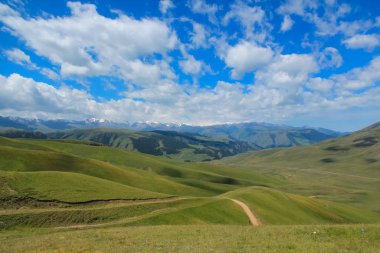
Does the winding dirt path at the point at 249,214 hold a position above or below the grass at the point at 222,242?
below

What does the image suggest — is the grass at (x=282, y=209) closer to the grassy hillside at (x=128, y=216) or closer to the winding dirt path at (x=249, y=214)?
the grassy hillside at (x=128, y=216)

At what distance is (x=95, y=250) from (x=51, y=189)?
1749 inches

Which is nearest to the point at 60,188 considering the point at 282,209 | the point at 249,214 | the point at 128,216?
the point at 128,216

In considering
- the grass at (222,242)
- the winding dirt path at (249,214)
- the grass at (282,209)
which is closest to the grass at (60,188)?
the winding dirt path at (249,214)

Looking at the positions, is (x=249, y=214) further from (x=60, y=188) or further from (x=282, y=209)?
(x=60, y=188)

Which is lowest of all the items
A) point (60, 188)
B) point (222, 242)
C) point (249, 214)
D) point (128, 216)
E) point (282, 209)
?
point (282, 209)

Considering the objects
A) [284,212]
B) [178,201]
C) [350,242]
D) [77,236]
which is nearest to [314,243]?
[350,242]

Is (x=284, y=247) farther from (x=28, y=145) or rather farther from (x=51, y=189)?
(x=28, y=145)

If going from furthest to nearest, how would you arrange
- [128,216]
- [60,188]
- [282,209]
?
[282,209] < [60,188] < [128,216]

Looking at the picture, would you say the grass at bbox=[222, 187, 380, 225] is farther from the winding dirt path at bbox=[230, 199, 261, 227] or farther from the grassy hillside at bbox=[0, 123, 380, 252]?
the winding dirt path at bbox=[230, 199, 261, 227]

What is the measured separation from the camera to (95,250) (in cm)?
2728

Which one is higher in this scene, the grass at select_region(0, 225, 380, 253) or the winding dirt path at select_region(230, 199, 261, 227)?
the grass at select_region(0, 225, 380, 253)

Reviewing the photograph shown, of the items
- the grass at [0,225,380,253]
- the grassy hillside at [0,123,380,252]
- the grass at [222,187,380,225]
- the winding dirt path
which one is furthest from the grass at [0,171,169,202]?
the grass at [0,225,380,253]

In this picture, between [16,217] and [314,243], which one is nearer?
[314,243]
